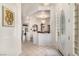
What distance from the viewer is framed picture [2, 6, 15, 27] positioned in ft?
6.26

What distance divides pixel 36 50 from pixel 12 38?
13.5 inches

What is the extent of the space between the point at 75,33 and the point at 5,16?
2.98ft

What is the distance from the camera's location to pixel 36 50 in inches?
76.6

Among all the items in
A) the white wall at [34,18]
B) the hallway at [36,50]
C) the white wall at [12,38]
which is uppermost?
the white wall at [34,18]

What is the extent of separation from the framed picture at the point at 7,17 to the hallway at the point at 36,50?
328 millimetres

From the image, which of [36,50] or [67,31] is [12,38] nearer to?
[36,50]

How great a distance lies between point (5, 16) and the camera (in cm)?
192

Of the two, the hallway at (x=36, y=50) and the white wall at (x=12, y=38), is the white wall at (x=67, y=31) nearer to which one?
the hallway at (x=36, y=50)

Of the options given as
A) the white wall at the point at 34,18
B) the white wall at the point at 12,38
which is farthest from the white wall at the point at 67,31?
the white wall at the point at 12,38

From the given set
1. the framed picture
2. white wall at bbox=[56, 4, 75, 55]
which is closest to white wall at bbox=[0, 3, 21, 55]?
the framed picture

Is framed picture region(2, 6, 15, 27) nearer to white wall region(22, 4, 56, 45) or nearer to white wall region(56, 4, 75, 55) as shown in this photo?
white wall region(22, 4, 56, 45)

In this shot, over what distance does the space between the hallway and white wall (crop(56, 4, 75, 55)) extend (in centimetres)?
12

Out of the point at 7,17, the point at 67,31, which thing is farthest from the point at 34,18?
the point at 67,31

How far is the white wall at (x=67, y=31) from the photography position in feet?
6.25
